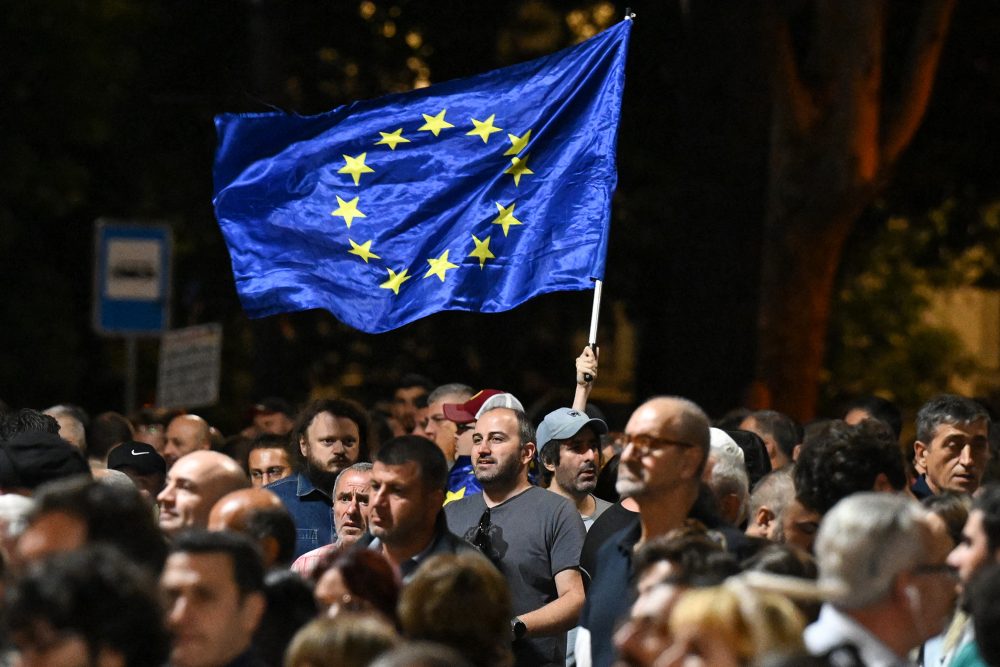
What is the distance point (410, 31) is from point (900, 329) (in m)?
11.1

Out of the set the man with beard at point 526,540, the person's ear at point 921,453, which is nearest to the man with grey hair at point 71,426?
the man with beard at point 526,540

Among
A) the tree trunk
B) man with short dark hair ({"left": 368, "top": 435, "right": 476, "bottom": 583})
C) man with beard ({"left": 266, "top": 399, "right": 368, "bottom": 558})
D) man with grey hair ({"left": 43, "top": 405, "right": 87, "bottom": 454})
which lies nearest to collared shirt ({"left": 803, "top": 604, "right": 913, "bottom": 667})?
man with short dark hair ({"left": 368, "top": 435, "right": 476, "bottom": 583})

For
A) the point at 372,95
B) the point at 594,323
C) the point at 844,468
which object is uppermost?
the point at 372,95

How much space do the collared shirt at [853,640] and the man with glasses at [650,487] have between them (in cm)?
167

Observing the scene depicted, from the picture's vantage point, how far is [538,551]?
848cm

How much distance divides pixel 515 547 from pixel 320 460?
5.56 feet

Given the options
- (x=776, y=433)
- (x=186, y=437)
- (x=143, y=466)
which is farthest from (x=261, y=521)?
(x=186, y=437)

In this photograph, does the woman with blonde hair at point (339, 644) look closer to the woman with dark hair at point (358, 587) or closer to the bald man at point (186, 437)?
the woman with dark hair at point (358, 587)

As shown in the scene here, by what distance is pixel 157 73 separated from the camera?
1020 inches

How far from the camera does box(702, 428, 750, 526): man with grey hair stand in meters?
8.06

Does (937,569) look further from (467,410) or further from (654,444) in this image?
(467,410)

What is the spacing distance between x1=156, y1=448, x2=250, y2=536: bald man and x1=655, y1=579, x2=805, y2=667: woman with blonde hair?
3.15 meters

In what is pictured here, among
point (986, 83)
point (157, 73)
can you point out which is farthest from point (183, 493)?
point (157, 73)

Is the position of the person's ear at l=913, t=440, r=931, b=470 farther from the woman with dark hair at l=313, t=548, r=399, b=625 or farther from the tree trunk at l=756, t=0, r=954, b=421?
the tree trunk at l=756, t=0, r=954, b=421
